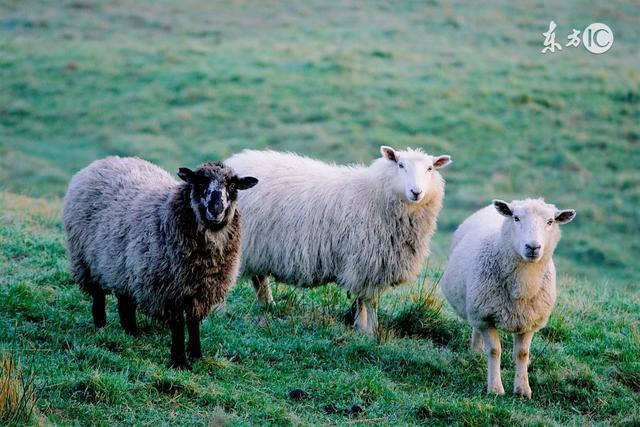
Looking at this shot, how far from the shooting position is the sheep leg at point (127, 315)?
7.13m

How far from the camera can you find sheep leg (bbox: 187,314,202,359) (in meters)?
6.71

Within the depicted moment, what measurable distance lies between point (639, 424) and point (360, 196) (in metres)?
3.59

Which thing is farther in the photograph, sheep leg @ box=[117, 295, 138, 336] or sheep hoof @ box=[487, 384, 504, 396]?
sheep leg @ box=[117, 295, 138, 336]

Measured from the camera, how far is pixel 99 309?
7.29m

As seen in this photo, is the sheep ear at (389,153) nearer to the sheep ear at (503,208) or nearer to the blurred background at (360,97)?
the sheep ear at (503,208)

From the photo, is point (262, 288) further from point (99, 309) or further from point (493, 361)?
point (493, 361)

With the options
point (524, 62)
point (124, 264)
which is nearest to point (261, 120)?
point (524, 62)

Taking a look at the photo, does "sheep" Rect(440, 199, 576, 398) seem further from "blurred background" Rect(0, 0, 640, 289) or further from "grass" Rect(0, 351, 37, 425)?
"blurred background" Rect(0, 0, 640, 289)

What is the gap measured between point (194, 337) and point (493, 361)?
2540 mm

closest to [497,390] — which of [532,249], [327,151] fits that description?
[532,249]

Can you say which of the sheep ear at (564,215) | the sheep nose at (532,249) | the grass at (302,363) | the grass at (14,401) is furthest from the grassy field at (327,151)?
the sheep ear at (564,215)

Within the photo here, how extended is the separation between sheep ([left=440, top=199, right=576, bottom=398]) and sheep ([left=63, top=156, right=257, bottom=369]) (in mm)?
2141

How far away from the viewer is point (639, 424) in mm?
6352

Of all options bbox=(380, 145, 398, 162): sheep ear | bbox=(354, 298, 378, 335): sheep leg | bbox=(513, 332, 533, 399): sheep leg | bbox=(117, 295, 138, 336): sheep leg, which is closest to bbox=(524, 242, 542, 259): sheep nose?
bbox=(513, 332, 533, 399): sheep leg
